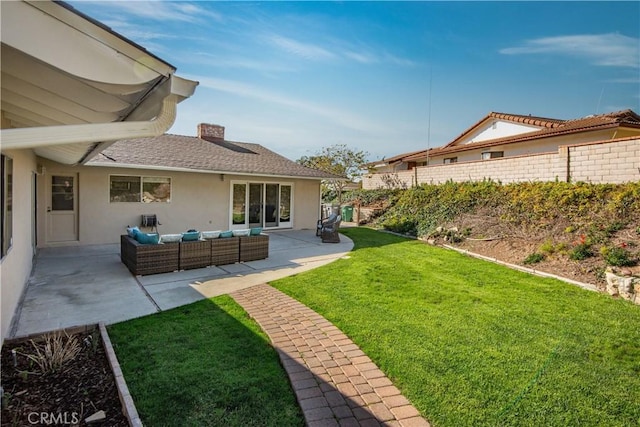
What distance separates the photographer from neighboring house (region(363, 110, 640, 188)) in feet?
34.8

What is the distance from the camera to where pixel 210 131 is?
17.8m

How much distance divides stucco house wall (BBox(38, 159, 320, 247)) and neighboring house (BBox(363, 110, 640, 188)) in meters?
7.53

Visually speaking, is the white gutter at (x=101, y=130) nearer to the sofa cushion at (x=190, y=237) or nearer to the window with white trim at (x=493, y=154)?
the sofa cushion at (x=190, y=237)

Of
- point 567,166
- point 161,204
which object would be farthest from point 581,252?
point 161,204

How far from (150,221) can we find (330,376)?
10.4 meters

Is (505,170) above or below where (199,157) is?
below

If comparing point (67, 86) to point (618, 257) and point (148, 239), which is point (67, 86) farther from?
point (618, 257)

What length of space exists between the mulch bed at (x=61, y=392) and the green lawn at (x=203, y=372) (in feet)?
0.71

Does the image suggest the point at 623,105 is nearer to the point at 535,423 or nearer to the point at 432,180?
the point at 432,180

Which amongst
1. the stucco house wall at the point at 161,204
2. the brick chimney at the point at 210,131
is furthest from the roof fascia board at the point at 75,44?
the brick chimney at the point at 210,131

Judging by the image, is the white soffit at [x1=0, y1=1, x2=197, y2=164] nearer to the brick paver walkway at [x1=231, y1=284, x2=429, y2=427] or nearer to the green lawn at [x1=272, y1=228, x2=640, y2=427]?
the brick paver walkway at [x1=231, y1=284, x2=429, y2=427]

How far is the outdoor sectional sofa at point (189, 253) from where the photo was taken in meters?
7.53

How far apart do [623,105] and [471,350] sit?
926 inches

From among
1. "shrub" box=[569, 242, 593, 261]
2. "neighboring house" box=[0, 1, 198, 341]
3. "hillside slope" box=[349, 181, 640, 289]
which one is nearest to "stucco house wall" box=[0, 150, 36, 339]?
"neighboring house" box=[0, 1, 198, 341]
